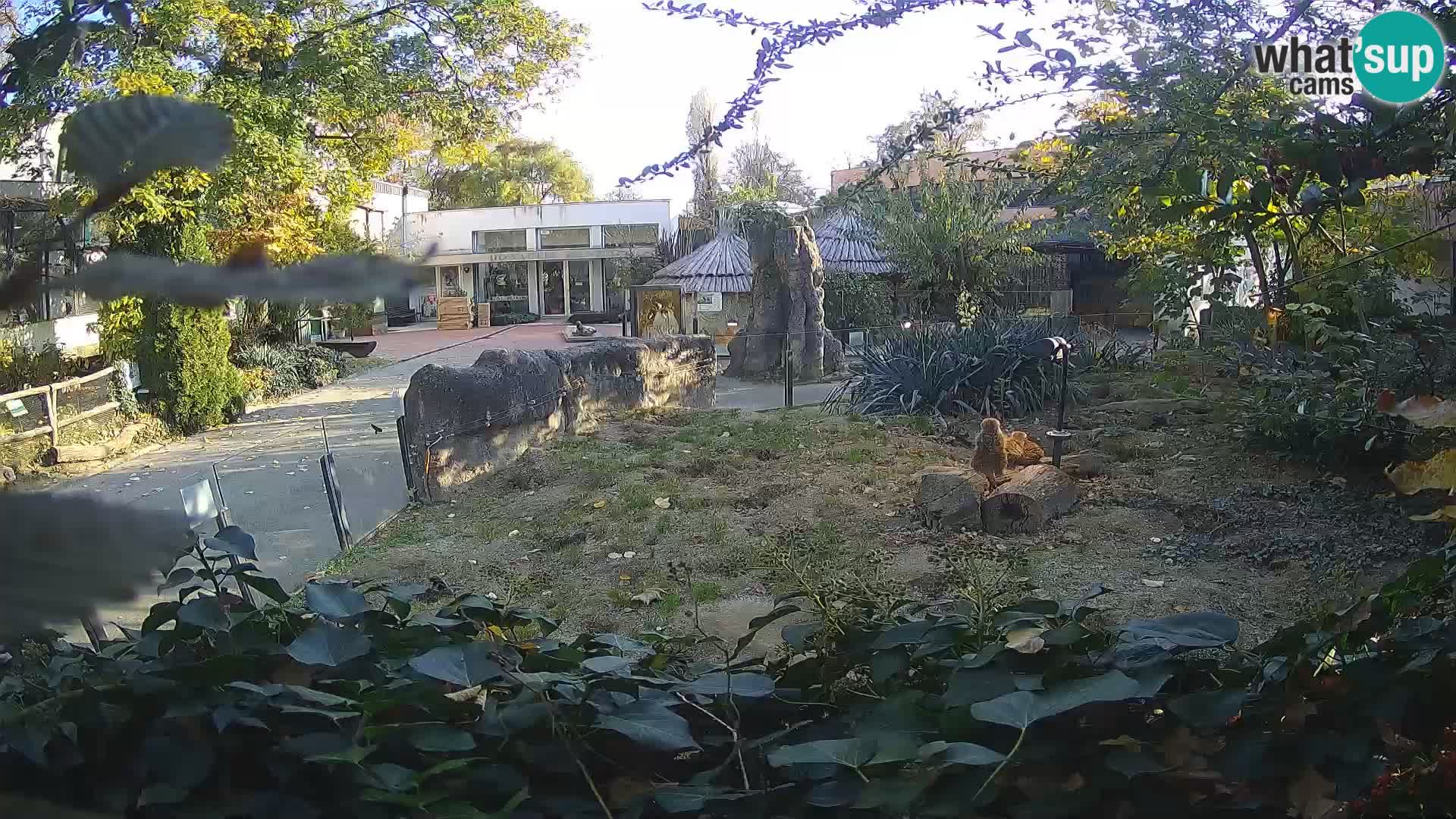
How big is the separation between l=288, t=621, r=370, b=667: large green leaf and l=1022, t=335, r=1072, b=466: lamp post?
16.5ft

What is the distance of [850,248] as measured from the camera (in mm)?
19047

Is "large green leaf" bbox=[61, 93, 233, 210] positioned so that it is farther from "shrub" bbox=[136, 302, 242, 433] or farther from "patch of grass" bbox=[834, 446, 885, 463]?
"shrub" bbox=[136, 302, 242, 433]

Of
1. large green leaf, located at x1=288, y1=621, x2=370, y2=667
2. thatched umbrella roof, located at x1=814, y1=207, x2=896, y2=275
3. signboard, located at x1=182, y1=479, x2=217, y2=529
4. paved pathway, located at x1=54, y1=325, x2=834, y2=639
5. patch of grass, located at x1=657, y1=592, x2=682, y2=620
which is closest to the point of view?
large green leaf, located at x1=288, y1=621, x2=370, y2=667

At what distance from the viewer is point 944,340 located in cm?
929

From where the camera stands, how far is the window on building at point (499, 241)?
30.5 m

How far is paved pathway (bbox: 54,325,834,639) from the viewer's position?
5230 millimetres

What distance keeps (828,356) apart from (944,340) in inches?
185

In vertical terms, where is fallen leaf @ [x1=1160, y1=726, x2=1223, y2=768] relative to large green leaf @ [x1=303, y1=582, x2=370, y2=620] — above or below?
below

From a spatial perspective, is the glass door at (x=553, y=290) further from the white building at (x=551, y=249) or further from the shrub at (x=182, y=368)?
the shrub at (x=182, y=368)

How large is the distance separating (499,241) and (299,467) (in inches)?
947

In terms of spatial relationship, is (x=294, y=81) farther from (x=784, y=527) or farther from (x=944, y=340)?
(x=784, y=527)

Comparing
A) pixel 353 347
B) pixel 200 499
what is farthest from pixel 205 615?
pixel 353 347

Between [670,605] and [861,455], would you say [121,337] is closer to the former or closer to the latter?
[861,455]

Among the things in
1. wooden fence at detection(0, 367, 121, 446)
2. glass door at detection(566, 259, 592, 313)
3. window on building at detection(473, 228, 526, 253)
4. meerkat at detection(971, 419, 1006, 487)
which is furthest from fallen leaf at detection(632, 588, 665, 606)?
glass door at detection(566, 259, 592, 313)
